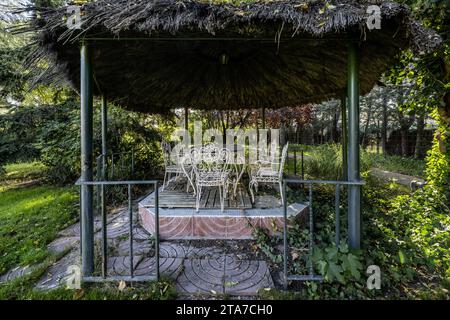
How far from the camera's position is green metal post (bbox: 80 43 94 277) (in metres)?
2.32

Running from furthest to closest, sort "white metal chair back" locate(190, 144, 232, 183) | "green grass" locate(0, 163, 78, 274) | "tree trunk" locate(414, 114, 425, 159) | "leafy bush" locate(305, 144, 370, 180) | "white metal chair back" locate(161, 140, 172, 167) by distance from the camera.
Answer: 1. "tree trunk" locate(414, 114, 425, 159)
2. "leafy bush" locate(305, 144, 370, 180)
3. "white metal chair back" locate(161, 140, 172, 167)
4. "white metal chair back" locate(190, 144, 232, 183)
5. "green grass" locate(0, 163, 78, 274)

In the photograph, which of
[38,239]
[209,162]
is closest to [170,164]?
[209,162]

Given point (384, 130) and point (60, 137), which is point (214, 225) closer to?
point (60, 137)

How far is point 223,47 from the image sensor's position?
3.49m

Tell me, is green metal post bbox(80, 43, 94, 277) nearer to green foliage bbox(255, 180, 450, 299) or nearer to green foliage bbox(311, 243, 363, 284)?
green foliage bbox(255, 180, 450, 299)

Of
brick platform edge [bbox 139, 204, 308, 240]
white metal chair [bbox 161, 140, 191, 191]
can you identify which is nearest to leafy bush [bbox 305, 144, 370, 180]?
brick platform edge [bbox 139, 204, 308, 240]

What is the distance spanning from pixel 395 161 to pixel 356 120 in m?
9.17

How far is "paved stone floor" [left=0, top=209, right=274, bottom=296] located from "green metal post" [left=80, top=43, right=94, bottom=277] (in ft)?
0.92

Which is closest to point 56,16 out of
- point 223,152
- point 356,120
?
point 223,152

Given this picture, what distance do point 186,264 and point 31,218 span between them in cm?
341

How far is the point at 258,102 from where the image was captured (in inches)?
235

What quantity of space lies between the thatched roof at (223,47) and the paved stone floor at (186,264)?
233 cm

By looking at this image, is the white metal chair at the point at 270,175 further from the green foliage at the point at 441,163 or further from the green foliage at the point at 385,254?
the green foliage at the point at 441,163
